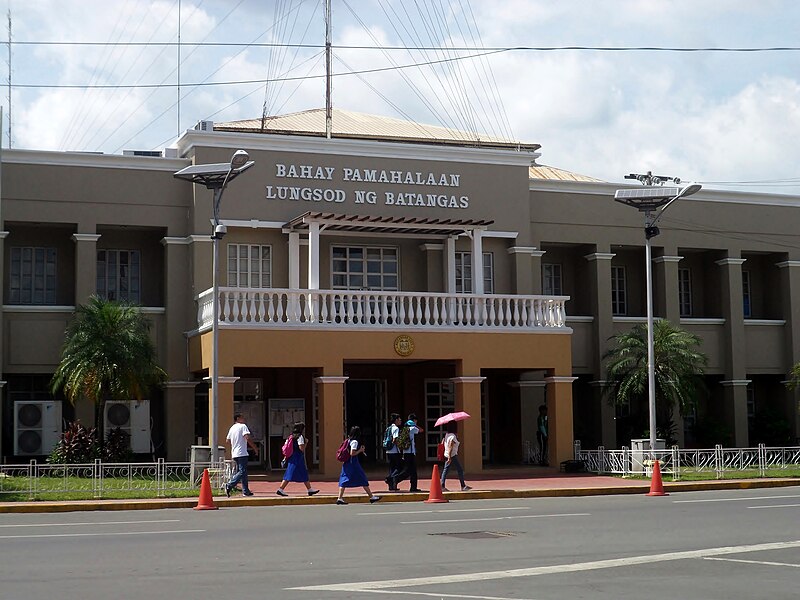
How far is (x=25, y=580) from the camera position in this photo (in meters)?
11.1

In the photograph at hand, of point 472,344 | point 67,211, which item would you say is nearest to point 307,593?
point 472,344

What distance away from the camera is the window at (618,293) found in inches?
1425

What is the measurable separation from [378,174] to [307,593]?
21.6 metres

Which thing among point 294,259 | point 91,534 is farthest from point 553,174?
point 91,534

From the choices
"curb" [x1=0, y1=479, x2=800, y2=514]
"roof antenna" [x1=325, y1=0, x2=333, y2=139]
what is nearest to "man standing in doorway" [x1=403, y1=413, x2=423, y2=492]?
"curb" [x1=0, y1=479, x2=800, y2=514]

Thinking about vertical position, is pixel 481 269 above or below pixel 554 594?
above

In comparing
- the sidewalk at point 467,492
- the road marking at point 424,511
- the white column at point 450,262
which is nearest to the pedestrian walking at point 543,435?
the sidewalk at point 467,492

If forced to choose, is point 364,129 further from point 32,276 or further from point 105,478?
point 105,478

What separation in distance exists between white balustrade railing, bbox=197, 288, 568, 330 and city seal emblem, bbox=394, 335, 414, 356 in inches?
12.0

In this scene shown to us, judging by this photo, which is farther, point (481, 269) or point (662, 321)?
point (662, 321)

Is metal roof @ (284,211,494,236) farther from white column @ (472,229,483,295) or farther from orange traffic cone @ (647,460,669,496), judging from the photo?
orange traffic cone @ (647,460,669,496)

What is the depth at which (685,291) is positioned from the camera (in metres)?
37.1

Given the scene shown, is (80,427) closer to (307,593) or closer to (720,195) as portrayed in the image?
(307,593)

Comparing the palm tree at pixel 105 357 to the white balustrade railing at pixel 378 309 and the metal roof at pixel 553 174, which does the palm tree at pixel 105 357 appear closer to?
the white balustrade railing at pixel 378 309
